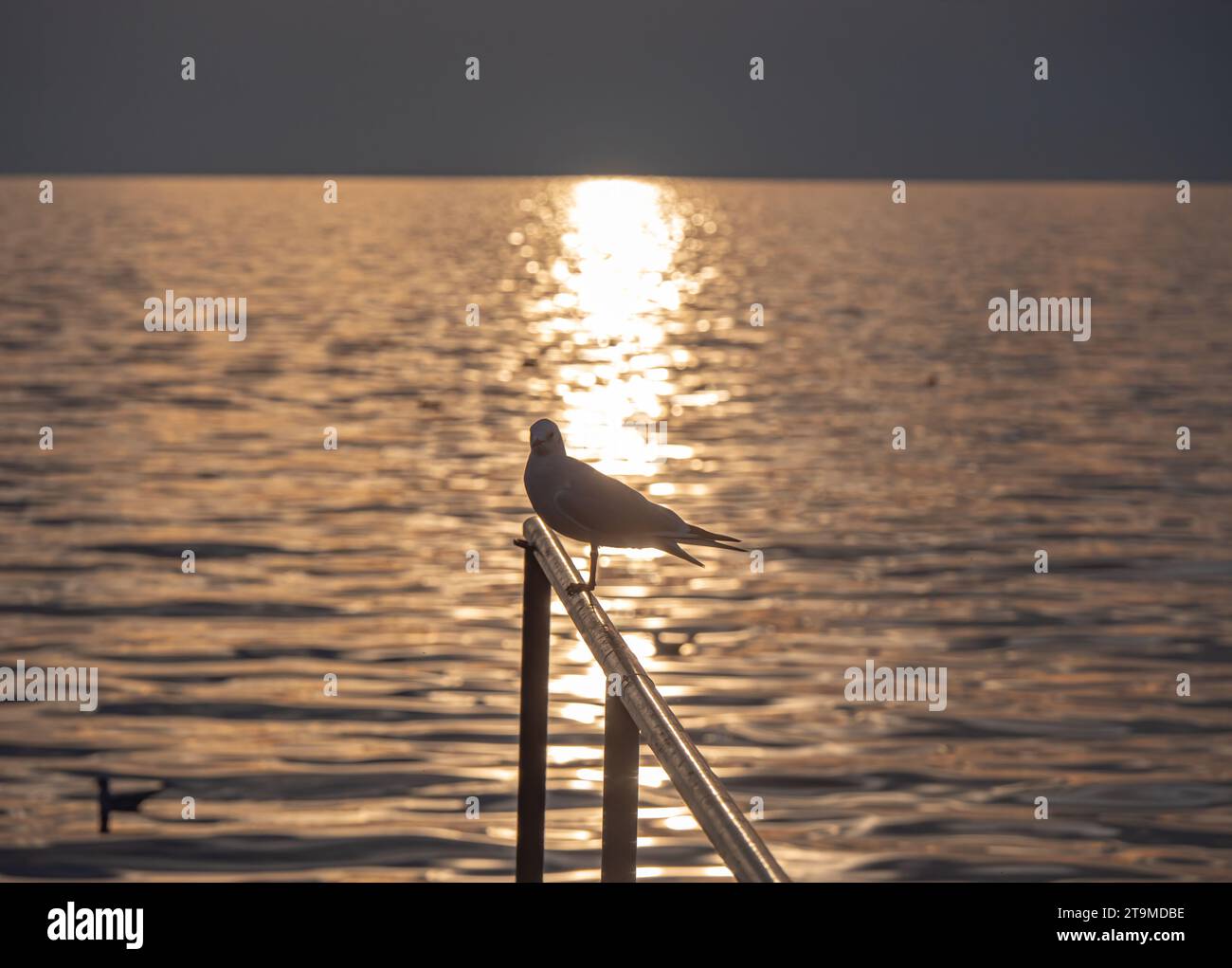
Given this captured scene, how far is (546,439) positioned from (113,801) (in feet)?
20.7

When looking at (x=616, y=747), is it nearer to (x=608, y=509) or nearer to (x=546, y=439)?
(x=608, y=509)

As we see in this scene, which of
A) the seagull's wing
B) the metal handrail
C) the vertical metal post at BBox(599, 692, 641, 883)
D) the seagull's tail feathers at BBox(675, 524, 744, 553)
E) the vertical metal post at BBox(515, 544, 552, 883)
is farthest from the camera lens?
the seagull's wing

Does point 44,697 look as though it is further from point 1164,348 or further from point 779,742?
point 1164,348

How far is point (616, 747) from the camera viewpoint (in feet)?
12.2

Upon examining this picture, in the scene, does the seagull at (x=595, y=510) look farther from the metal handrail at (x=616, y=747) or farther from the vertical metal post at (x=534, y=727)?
the vertical metal post at (x=534, y=727)

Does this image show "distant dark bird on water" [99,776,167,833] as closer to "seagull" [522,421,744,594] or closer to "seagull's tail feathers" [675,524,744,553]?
"seagull" [522,421,744,594]

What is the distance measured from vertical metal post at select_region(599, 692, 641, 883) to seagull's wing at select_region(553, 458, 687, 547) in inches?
90.2

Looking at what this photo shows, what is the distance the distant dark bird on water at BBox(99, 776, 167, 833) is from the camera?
36.5 ft

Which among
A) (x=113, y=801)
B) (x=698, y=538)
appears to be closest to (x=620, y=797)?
(x=698, y=538)

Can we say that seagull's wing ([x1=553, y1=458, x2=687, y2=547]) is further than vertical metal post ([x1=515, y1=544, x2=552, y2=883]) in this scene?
Yes

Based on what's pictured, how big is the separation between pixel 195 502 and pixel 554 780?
1114 centimetres

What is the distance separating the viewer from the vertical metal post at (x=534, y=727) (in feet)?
16.3

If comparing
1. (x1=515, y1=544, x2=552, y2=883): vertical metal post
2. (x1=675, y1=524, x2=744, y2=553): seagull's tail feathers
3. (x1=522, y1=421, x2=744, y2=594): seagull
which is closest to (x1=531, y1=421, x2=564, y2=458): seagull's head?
(x1=522, y1=421, x2=744, y2=594): seagull
